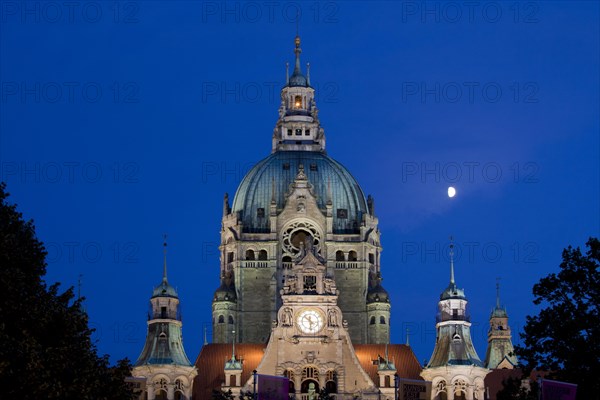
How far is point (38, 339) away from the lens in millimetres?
98062

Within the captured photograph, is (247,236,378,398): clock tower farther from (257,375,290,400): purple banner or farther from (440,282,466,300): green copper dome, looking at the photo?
(257,375,290,400): purple banner

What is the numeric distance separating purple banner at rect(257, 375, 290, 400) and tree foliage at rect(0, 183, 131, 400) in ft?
24.6

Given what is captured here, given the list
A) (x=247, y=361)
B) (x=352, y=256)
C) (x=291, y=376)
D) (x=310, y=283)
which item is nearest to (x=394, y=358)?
(x=310, y=283)

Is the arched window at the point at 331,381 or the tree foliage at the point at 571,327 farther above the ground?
the arched window at the point at 331,381

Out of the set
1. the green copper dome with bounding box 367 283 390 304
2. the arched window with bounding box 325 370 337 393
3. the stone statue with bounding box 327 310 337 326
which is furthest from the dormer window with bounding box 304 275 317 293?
the green copper dome with bounding box 367 283 390 304

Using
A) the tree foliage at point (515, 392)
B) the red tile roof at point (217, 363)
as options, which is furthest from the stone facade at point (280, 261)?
the tree foliage at point (515, 392)

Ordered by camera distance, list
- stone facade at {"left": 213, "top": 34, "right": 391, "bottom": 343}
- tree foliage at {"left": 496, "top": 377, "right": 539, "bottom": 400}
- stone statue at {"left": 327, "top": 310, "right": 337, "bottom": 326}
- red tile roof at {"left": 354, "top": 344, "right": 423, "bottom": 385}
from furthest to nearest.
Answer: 1. stone facade at {"left": 213, "top": 34, "right": 391, "bottom": 343}
2. red tile roof at {"left": 354, "top": 344, "right": 423, "bottom": 385}
3. stone statue at {"left": 327, "top": 310, "right": 337, "bottom": 326}
4. tree foliage at {"left": 496, "top": 377, "right": 539, "bottom": 400}

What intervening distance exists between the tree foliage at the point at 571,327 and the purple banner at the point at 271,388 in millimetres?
15051

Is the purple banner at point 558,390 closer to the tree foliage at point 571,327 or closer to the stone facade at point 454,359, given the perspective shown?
the tree foliage at point 571,327

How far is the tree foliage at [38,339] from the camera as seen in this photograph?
301ft

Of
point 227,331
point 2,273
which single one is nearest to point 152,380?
point 227,331

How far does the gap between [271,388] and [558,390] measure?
1611 centimetres

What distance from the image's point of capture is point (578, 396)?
350 feet

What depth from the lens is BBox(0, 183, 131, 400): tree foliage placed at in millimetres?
91812
